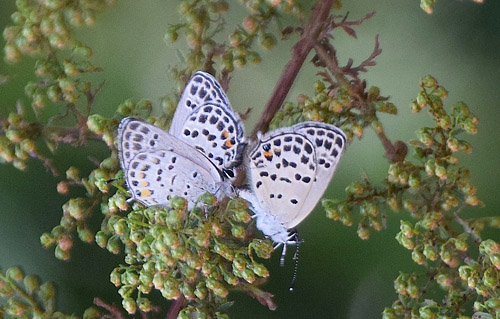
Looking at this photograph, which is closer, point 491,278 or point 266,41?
point 491,278

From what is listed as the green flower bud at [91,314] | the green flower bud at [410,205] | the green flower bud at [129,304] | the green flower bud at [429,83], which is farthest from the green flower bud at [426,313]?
the green flower bud at [91,314]

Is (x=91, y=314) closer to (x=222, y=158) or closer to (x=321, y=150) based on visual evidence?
(x=222, y=158)

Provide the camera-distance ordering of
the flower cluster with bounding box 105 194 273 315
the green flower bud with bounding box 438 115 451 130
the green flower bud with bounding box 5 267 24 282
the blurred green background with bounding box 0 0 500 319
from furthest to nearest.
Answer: the blurred green background with bounding box 0 0 500 319
the green flower bud with bounding box 5 267 24 282
the green flower bud with bounding box 438 115 451 130
the flower cluster with bounding box 105 194 273 315

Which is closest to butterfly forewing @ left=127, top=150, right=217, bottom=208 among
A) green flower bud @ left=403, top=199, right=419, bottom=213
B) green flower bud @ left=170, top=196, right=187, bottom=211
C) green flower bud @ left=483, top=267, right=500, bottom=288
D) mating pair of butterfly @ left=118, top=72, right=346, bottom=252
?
mating pair of butterfly @ left=118, top=72, right=346, bottom=252

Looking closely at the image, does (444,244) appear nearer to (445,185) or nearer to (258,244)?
(445,185)

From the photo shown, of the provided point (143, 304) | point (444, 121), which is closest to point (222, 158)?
point (143, 304)

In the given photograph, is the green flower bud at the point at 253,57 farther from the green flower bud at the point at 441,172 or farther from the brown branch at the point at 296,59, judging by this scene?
the green flower bud at the point at 441,172

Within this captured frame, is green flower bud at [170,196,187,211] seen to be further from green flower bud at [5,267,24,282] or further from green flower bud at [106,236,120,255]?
green flower bud at [5,267,24,282]
